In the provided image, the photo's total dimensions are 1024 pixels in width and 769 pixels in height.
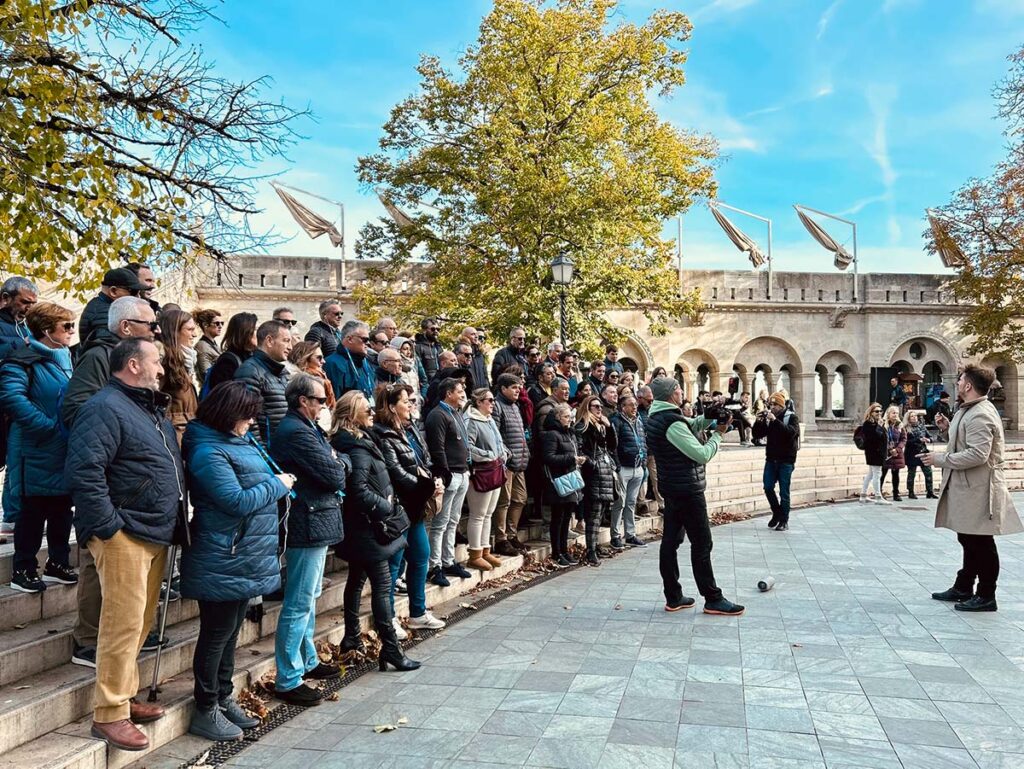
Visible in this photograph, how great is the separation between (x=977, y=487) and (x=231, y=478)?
19.3 feet

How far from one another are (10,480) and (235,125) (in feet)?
13.5

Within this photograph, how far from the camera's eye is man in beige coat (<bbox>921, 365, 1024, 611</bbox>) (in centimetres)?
612

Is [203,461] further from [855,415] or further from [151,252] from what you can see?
[855,415]

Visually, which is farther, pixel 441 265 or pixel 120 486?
pixel 441 265

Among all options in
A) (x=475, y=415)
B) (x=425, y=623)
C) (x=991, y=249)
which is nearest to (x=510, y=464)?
(x=475, y=415)

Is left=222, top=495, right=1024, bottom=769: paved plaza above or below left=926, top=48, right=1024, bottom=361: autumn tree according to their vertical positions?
below

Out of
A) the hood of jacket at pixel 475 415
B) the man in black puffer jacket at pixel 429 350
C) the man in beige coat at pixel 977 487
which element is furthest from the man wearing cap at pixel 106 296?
the man in beige coat at pixel 977 487

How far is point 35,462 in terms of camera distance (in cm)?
422

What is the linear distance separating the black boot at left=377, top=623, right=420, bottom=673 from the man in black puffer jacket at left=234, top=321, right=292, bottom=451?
144 centimetres

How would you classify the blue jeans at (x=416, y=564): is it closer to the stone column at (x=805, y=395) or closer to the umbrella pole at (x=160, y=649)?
the umbrella pole at (x=160, y=649)

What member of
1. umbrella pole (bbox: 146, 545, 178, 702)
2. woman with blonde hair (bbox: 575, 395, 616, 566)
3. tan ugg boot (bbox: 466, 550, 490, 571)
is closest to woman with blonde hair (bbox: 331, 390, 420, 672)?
umbrella pole (bbox: 146, 545, 178, 702)

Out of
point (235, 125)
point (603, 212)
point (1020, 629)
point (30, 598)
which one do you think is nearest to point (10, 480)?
point (30, 598)

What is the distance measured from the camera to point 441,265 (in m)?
19.2

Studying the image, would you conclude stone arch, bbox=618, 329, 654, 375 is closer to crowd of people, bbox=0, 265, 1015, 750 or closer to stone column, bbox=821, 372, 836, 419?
stone column, bbox=821, 372, 836, 419
